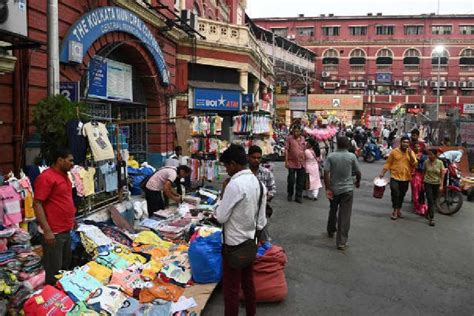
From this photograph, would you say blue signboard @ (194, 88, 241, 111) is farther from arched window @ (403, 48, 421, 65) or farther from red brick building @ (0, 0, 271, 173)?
arched window @ (403, 48, 421, 65)

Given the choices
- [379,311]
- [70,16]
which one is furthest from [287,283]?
[70,16]

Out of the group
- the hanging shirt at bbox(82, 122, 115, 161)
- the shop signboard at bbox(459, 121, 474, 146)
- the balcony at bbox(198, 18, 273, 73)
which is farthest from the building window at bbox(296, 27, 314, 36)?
the hanging shirt at bbox(82, 122, 115, 161)

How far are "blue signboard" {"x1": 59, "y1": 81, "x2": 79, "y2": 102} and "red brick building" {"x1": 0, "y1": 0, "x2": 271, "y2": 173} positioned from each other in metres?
0.35

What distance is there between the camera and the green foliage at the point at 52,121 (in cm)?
660

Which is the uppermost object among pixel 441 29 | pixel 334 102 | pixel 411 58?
pixel 441 29

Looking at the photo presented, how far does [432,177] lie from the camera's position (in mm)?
8945

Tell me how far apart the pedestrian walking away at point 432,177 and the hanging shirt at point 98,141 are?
21.2ft

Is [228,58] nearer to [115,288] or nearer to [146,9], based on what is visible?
[146,9]

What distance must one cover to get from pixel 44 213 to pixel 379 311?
3.89m

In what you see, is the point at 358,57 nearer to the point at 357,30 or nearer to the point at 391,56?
the point at 357,30

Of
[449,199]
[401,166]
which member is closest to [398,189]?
[401,166]

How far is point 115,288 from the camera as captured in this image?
4938mm

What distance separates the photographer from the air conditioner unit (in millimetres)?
5898

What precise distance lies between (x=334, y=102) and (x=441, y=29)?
20097mm
